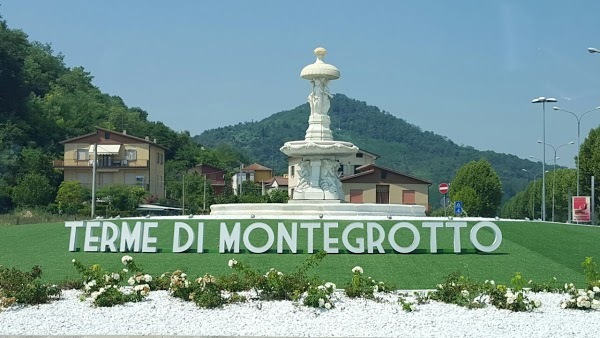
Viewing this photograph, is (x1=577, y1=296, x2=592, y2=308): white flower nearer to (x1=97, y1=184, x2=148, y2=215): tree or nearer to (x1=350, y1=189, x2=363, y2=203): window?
(x1=97, y1=184, x2=148, y2=215): tree

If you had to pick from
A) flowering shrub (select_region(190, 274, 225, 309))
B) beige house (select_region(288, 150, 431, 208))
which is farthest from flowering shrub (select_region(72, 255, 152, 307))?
beige house (select_region(288, 150, 431, 208))

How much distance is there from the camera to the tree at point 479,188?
285 feet

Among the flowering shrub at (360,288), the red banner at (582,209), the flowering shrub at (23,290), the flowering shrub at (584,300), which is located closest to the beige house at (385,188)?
the red banner at (582,209)

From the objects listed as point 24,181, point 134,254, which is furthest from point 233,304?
point 24,181

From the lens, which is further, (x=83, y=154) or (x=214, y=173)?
(x=214, y=173)

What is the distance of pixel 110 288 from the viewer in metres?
15.0

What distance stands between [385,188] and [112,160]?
29.4 m

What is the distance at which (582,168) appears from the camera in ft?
224

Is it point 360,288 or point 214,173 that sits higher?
point 214,173

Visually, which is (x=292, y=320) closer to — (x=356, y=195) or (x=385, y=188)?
(x=385, y=188)

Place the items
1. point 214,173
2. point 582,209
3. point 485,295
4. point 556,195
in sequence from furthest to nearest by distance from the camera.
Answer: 1. point 214,173
2. point 556,195
3. point 582,209
4. point 485,295

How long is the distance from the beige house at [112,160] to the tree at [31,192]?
12.6 m

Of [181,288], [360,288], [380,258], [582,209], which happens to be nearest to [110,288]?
[181,288]

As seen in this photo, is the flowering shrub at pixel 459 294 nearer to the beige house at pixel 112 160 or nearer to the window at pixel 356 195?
the window at pixel 356 195
